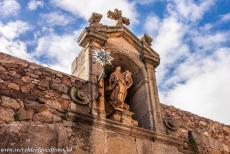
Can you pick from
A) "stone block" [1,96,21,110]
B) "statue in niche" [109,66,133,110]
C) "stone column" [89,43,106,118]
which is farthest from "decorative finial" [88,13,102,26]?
"stone block" [1,96,21,110]

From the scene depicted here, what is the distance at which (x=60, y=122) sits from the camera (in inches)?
215

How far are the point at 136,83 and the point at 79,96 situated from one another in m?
1.77

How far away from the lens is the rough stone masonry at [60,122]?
5.12 meters

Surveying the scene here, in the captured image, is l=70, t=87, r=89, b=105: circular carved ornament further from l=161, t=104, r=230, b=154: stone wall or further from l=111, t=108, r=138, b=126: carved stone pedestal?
l=161, t=104, r=230, b=154: stone wall

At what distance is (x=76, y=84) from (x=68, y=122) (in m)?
0.84

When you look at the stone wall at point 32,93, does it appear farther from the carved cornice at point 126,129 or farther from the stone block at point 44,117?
the carved cornice at point 126,129

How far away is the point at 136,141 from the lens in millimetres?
5969

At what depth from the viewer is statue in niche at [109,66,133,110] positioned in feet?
21.2

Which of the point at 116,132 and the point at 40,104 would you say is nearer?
the point at 40,104

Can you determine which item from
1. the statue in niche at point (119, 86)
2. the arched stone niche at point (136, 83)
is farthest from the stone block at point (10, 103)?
the arched stone niche at point (136, 83)

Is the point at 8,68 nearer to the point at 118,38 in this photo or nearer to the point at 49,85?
the point at 49,85

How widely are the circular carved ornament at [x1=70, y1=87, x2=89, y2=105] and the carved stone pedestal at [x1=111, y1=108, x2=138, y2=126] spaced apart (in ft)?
1.93

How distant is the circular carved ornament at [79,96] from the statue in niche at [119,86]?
627 millimetres

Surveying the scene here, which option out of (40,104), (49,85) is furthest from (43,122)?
(49,85)
